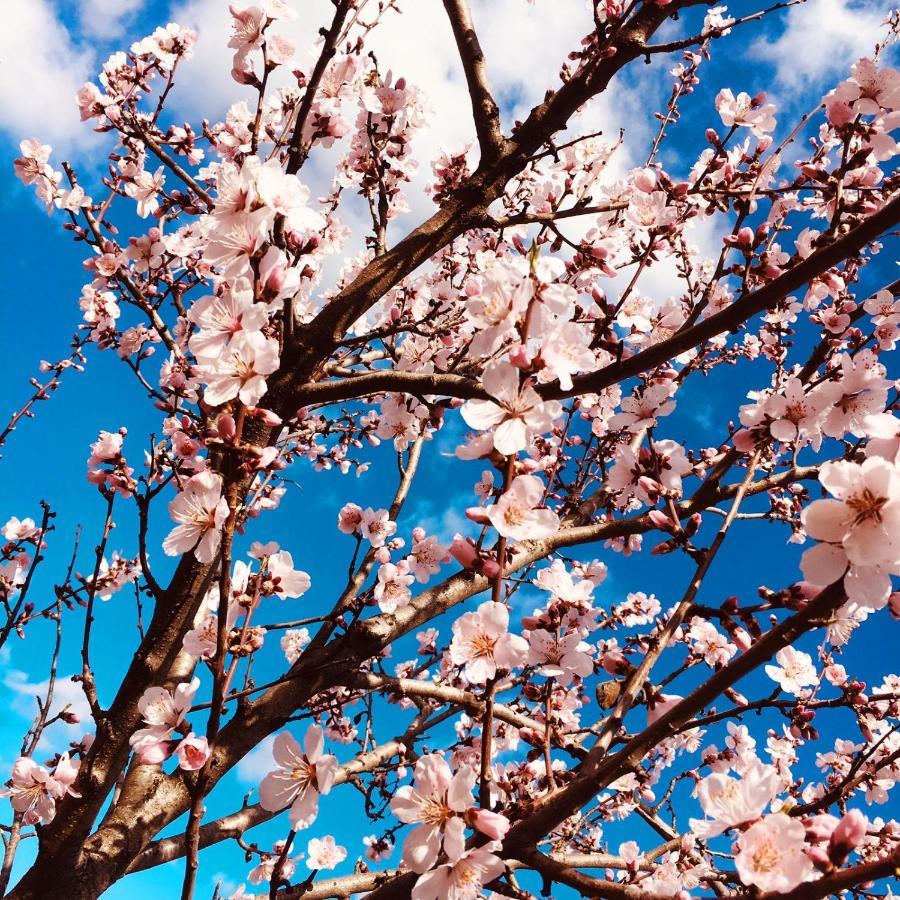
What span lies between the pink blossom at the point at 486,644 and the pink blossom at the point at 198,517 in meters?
0.68

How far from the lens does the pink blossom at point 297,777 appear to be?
160 cm

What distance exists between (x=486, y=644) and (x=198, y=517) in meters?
0.87

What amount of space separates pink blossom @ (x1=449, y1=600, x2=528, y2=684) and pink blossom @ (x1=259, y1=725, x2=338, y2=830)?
416mm

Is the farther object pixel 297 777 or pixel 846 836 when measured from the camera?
pixel 297 777

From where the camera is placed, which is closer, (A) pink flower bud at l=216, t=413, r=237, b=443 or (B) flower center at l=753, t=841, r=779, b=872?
(B) flower center at l=753, t=841, r=779, b=872

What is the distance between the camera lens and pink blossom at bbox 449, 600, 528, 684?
1.58 metres

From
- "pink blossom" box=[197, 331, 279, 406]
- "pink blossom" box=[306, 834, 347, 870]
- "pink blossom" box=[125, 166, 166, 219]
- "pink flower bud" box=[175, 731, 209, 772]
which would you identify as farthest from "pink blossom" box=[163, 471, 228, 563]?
"pink blossom" box=[306, 834, 347, 870]

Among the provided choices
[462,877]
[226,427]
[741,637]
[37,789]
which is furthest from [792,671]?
[37,789]

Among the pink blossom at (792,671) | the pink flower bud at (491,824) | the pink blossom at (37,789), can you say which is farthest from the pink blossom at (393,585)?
the pink flower bud at (491,824)

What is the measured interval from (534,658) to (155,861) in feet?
6.50

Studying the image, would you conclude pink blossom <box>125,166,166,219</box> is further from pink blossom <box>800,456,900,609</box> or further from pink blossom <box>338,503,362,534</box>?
pink blossom <box>800,456,900,609</box>

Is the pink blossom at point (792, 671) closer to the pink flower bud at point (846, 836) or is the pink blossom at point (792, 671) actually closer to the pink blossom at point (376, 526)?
the pink flower bud at point (846, 836)

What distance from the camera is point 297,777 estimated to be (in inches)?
66.4

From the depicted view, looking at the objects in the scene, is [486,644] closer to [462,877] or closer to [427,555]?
[462,877]
